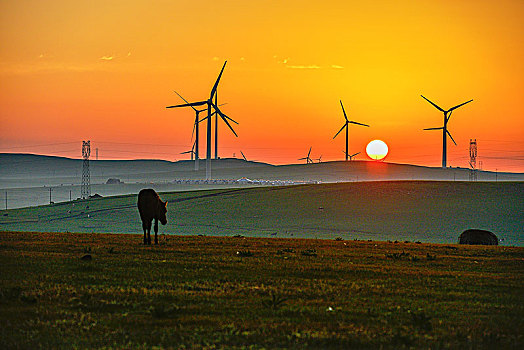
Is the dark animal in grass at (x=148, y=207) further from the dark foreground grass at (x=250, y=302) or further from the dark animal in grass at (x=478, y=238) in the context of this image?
the dark animal in grass at (x=478, y=238)

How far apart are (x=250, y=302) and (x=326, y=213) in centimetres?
8724

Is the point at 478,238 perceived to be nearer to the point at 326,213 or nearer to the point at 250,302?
the point at 250,302

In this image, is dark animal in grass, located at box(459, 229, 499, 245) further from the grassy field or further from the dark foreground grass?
the dark foreground grass

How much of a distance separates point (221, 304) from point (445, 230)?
247ft

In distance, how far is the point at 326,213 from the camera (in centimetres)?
10094

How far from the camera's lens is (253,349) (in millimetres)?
10508

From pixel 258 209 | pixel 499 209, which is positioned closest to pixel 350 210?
pixel 258 209

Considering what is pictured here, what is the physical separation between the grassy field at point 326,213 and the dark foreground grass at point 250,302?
53710 mm

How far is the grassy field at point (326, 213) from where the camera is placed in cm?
8431

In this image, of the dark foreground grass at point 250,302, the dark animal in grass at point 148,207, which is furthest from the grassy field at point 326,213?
the dark foreground grass at point 250,302

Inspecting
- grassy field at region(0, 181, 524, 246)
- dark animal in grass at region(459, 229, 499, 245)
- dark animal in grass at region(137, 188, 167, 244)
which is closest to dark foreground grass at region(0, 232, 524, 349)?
dark animal in grass at region(137, 188, 167, 244)

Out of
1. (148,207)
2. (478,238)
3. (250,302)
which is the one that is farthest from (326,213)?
(250,302)

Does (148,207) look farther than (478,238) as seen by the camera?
No

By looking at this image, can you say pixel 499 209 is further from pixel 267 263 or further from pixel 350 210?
pixel 267 263
